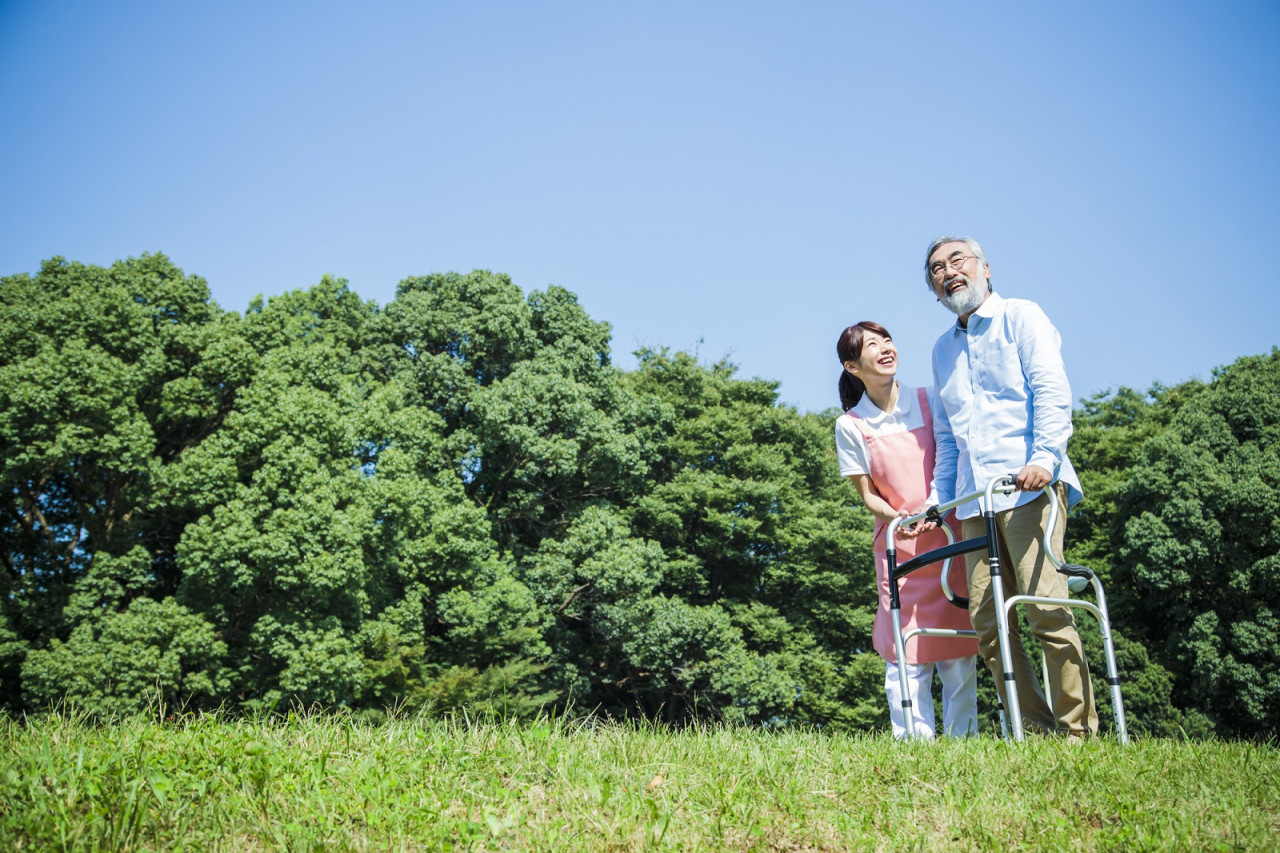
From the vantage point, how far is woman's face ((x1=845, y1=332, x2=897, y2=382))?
16.8ft

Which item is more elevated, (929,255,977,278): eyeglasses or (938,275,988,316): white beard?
(929,255,977,278): eyeglasses

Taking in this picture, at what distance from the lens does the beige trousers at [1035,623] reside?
4160 mm

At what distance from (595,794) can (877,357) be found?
3.08 metres

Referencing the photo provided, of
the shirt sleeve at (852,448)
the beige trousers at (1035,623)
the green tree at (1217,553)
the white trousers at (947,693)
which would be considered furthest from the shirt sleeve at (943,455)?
the green tree at (1217,553)

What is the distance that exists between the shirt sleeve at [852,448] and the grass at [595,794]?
6.23ft

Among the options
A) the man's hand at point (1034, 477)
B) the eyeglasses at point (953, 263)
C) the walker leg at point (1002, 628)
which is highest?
the eyeglasses at point (953, 263)

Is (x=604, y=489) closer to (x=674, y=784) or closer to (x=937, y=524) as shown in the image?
(x=937, y=524)

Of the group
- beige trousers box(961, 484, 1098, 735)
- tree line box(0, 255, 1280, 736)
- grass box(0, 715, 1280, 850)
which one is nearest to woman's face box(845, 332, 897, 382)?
beige trousers box(961, 484, 1098, 735)

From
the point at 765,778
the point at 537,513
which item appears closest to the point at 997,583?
the point at 765,778

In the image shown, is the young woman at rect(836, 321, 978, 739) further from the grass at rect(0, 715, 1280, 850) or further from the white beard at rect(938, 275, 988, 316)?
the grass at rect(0, 715, 1280, 850)

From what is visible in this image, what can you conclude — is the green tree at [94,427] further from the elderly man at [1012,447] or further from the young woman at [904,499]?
the elderly man at [1012,447]

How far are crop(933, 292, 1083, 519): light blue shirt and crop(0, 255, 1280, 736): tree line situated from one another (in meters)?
11.3

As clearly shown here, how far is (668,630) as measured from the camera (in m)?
23.2

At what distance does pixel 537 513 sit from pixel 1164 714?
55.3 feet
